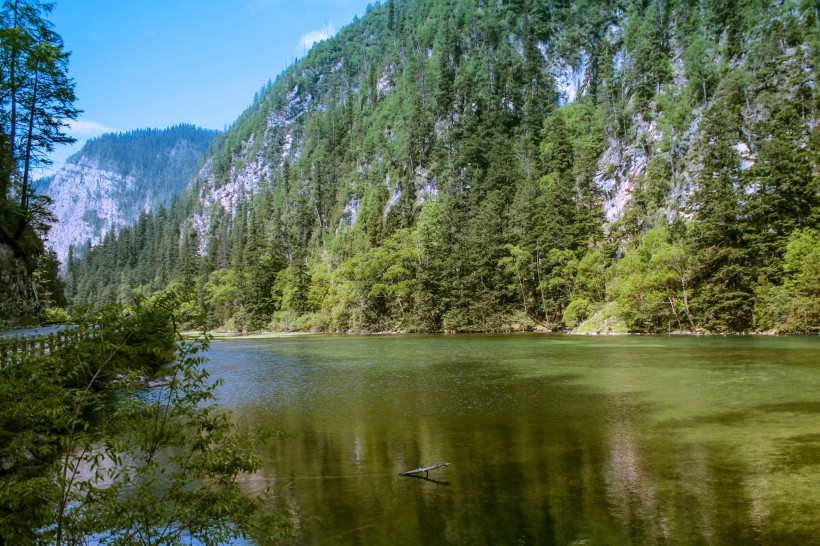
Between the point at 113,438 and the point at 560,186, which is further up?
the point at 560,186

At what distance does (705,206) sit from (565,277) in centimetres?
1969

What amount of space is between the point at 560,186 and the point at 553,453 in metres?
65.2

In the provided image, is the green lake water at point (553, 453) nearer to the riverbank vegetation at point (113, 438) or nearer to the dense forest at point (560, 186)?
the riverbank vegetation at point (113, 438)

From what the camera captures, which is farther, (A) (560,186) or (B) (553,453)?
(A) (560,186)

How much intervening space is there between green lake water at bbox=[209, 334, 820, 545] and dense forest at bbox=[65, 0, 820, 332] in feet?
22.9

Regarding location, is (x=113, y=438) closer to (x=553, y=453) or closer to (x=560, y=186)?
(x=553, y=453)

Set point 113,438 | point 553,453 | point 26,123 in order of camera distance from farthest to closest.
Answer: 1. point 26,123
2. point 553,453
3. point 113,438

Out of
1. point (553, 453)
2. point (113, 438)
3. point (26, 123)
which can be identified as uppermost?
point (26, 123)

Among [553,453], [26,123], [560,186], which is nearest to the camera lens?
[553,453]

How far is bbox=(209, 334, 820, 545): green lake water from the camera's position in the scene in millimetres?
9203

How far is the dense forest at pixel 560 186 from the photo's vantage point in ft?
165

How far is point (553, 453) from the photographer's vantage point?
1357 cm

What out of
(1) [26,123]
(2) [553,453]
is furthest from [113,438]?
(1) [26,123]

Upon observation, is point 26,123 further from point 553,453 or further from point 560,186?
point 560,186
